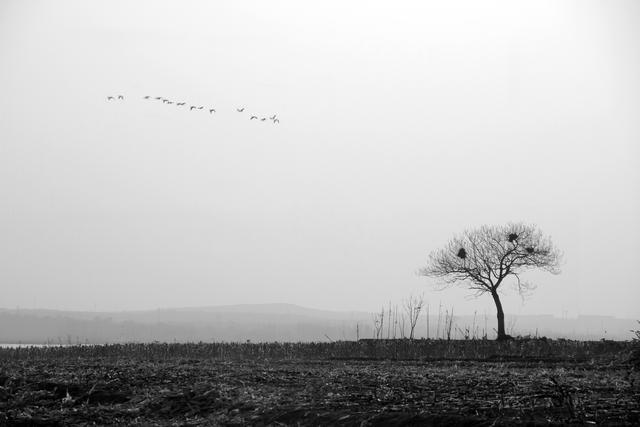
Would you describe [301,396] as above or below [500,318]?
below

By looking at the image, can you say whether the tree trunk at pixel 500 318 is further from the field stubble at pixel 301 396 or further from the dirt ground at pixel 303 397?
the dirt ground at pixel 303 397

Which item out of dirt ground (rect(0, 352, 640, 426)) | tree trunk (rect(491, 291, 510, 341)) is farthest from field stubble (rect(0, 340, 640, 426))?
tree trunk (rect(491, 291, 510, 341))

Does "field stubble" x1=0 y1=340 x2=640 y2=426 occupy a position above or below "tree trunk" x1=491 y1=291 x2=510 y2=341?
below

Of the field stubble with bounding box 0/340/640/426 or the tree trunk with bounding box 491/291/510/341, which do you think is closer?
the field stubble with bounding box 0/340/640/426

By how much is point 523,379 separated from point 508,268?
3569cm

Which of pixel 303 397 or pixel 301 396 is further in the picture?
pixel 301 396

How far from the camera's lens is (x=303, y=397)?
53.9ft

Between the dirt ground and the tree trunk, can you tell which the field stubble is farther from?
the tree trunk

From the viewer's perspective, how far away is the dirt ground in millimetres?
13109

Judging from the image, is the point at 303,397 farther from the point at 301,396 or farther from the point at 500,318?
the point at 500,318

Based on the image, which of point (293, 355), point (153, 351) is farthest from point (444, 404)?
point (153, 351)

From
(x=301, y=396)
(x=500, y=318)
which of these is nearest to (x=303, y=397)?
(x=301, y=396)

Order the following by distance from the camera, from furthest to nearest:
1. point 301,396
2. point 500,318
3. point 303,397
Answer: point 500,318 < point 301,396 < point 303,397

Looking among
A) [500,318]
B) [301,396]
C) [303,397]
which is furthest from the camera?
[500,318]
